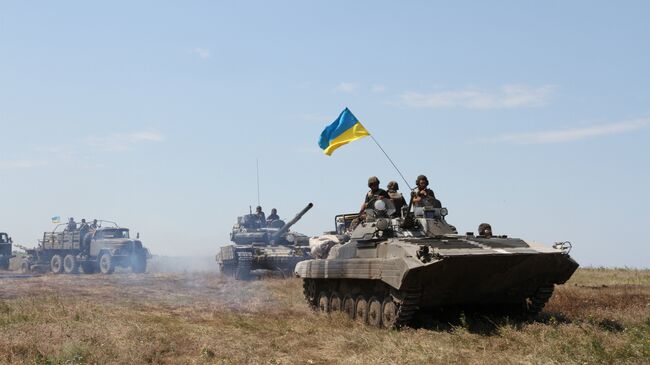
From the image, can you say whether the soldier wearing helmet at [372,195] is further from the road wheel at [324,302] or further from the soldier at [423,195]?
the road wheel at [324,302]

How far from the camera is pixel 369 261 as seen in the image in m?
13.8

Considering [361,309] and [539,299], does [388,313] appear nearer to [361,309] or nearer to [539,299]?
[361,309]

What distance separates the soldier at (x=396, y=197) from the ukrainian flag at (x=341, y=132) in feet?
6.08

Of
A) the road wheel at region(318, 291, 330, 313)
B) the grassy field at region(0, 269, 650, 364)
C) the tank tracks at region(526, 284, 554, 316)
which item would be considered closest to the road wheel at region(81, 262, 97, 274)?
the grassy field at region(0, 269, 650, 364)

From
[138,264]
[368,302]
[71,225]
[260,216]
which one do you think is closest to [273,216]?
[260,216]

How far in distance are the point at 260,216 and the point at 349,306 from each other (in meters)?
15.8

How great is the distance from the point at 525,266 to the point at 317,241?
5.64 meters

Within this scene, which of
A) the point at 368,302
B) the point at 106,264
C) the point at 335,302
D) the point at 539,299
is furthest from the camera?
the point at 106,264

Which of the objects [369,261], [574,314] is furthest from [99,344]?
[574,314]

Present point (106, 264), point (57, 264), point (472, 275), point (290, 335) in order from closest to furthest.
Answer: point (472, 275) → point (290, 335) → point (106, 264) → point (57, 264)

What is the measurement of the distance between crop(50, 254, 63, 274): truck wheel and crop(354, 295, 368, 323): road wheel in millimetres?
26614

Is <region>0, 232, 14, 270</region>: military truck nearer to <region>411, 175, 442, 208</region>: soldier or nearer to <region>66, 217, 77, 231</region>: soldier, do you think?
<region>66, 217, 77, 231</region>: soldier

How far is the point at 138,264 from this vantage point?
34969mm

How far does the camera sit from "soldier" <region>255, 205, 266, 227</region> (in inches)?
1200
